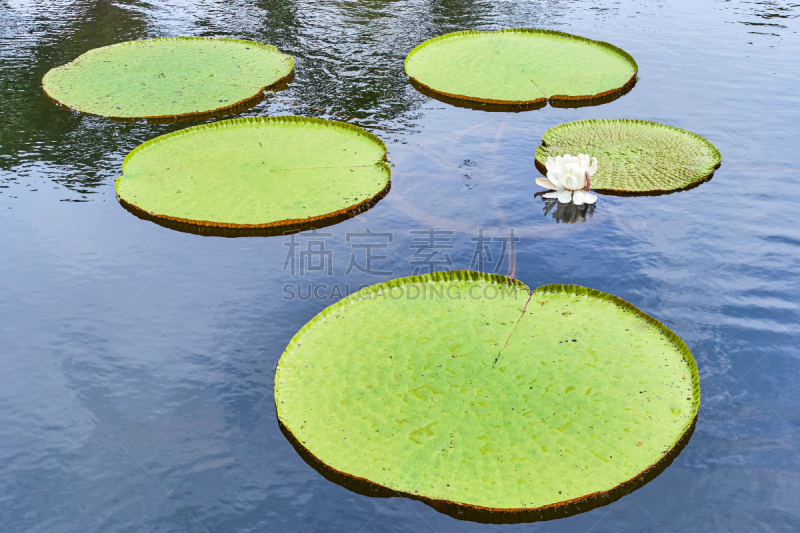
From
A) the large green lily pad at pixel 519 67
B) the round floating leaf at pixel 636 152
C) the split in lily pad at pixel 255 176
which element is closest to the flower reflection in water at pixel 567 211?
the round floating leaf at pixel 636 152

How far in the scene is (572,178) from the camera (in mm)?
3264

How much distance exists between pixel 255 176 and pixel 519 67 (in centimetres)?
247

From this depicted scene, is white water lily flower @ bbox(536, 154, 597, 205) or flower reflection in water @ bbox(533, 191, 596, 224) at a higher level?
white water lily flower @ bbox(536, 154, 597, 205)

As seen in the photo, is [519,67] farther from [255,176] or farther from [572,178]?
[255,176]

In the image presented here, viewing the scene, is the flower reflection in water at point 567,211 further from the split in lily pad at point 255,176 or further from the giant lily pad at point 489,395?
the split in lily pad at point 255,176

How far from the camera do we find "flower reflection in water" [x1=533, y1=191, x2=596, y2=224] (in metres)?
3.24

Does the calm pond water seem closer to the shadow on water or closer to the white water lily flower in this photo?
the shadow on water

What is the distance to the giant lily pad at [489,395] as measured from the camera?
1859mm

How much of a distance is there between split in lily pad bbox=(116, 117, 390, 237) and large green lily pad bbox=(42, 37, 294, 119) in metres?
0.50

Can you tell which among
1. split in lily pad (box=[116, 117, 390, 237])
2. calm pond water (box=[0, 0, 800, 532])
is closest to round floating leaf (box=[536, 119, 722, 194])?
calm pond water (box=[0, 0, 800, 532])

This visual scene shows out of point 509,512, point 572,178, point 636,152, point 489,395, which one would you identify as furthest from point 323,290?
point 636,152

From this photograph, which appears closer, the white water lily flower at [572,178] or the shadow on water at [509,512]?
the shadow on water at [509,512]

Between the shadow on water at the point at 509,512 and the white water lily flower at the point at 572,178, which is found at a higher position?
the white water lily flower at the point at 572,178

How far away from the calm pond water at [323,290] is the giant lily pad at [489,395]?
0.10 m
